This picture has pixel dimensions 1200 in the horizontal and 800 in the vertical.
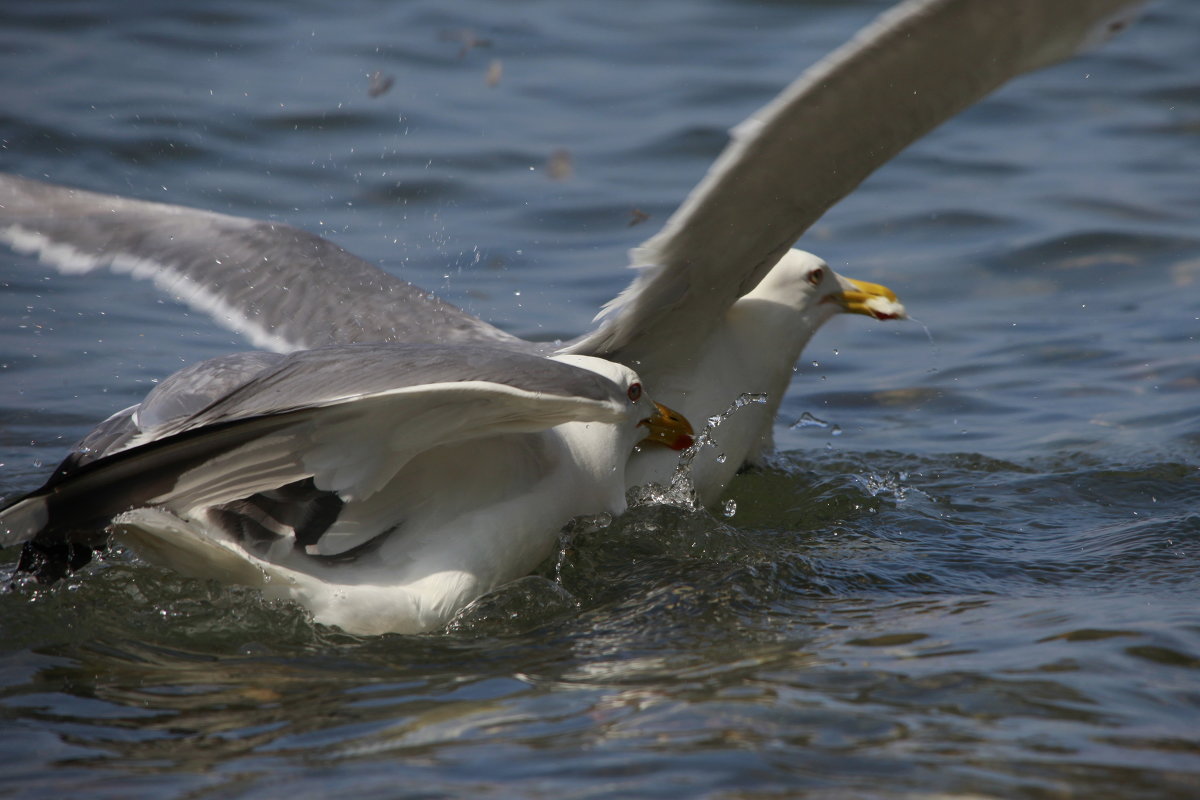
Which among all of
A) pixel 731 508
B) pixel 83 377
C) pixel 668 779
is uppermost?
pixel 83 377

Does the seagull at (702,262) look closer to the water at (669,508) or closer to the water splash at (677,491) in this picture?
the water splash at (677,491)

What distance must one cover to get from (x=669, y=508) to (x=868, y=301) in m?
1.33

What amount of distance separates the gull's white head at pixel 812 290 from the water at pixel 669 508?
2.36ft

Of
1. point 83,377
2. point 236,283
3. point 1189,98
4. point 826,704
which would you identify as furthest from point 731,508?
point 1189,98

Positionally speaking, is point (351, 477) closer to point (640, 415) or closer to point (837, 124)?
point (640, 415)

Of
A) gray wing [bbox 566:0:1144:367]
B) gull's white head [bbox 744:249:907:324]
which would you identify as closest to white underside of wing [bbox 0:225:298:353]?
gray wing [bbox 566:0:1144:367]

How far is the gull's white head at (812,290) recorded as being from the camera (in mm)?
5438

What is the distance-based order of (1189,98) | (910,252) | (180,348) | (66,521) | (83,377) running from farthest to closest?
(1189,98), (910,252), (180,348), (83,377), (66,521)

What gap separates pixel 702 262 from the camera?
15.1 feet

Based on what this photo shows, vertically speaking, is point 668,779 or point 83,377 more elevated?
point 83,377

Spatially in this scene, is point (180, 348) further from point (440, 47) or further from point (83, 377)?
point (440, 47)

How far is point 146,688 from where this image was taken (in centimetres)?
371

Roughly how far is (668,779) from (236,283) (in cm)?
377

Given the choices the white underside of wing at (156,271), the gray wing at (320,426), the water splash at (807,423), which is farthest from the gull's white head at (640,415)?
the water splash at (807,423)
